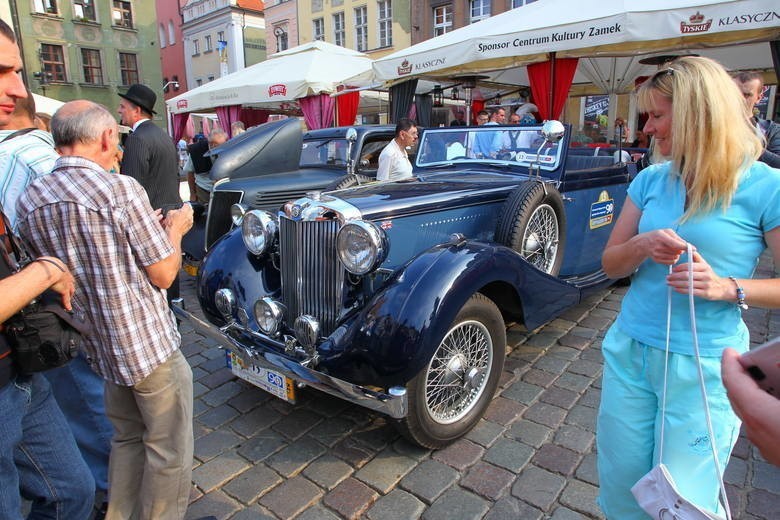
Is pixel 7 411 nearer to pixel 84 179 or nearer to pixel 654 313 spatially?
pixel 84 179

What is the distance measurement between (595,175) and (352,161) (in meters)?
2.92

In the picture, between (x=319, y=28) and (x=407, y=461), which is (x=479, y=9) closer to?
(x=319, y=28)

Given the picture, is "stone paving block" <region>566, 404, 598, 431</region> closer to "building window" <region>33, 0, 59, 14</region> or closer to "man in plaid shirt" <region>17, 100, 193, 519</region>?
"man in plaid shirt" <region>17, 100, 193, 519</region>

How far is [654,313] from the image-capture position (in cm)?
142

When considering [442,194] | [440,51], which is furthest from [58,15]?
[442,194]

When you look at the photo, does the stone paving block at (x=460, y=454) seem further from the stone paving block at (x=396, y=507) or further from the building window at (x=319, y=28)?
the building window at (x=319, y=28)

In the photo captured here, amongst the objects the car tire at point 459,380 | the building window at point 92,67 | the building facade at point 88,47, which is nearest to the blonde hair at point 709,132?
the car tire at point 459,380

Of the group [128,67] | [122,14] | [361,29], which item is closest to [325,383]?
[361,29]

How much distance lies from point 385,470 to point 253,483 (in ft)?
2.05

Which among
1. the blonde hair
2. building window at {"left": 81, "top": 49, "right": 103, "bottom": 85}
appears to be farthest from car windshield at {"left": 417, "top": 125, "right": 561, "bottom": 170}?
building window at {"left": 81, "top": 49, "right": 103, "bottom": 85}

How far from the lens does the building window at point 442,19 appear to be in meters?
18.9

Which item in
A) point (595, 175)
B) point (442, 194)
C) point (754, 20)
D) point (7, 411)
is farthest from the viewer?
point (754, 20)

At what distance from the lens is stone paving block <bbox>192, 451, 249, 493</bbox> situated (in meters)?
2.28

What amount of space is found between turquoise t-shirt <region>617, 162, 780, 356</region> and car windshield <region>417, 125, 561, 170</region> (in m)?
2.14
